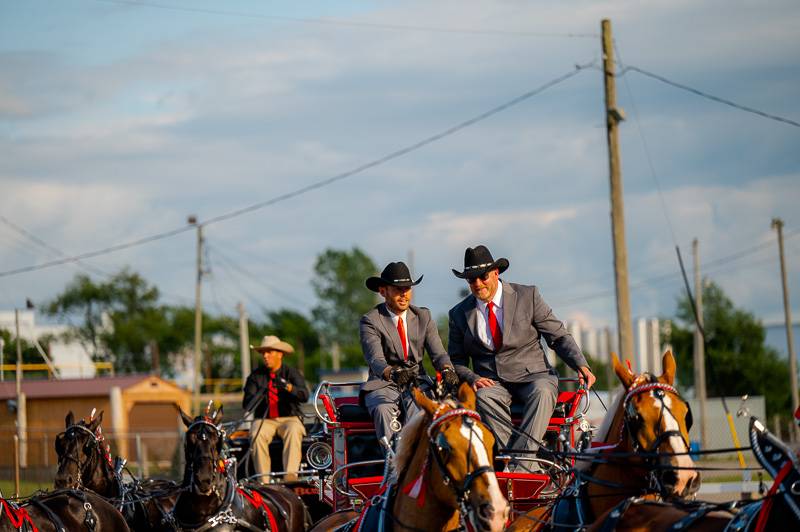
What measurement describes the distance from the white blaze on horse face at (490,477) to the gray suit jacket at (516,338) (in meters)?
2.74

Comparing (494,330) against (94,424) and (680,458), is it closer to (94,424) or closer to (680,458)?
(680,458)

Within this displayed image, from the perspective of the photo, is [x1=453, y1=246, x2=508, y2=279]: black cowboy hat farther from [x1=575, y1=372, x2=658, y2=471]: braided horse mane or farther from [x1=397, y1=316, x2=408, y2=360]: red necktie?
[x1=575, y1=372, x2=658, y2=471]: braided horse mane

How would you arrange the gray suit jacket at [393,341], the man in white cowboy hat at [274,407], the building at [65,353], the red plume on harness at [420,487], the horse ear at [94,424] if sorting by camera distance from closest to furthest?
the red plume on harness at [420,487] → the gray suit jacket at [393,341] → the horse ear at [94,424] → the man in white cowboy hat at [274,407] → the building at [65,353]

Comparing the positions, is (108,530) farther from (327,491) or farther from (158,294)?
(158,294)

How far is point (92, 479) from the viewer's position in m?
12.3

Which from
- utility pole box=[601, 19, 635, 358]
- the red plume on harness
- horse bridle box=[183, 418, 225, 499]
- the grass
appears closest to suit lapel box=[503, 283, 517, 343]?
the red plume on harness

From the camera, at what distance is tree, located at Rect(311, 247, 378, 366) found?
295ft

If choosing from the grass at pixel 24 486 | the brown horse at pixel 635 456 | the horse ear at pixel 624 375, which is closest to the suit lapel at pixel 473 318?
the brown horse at pixel 635 456

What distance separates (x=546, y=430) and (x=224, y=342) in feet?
267

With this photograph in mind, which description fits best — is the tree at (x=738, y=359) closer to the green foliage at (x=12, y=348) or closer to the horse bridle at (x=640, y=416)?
the green foliage at (x=12, y=348)

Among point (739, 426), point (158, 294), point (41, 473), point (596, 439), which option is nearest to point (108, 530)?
point (596, 439)

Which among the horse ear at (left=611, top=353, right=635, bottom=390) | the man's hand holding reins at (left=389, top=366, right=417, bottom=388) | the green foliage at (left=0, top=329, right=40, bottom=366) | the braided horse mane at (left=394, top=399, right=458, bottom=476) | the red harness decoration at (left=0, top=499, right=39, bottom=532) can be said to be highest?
the green foliage at (left=0, top=329, right=40, bottom=366)

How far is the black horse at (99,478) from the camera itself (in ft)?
39.5

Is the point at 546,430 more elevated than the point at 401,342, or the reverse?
the point at 401,342
